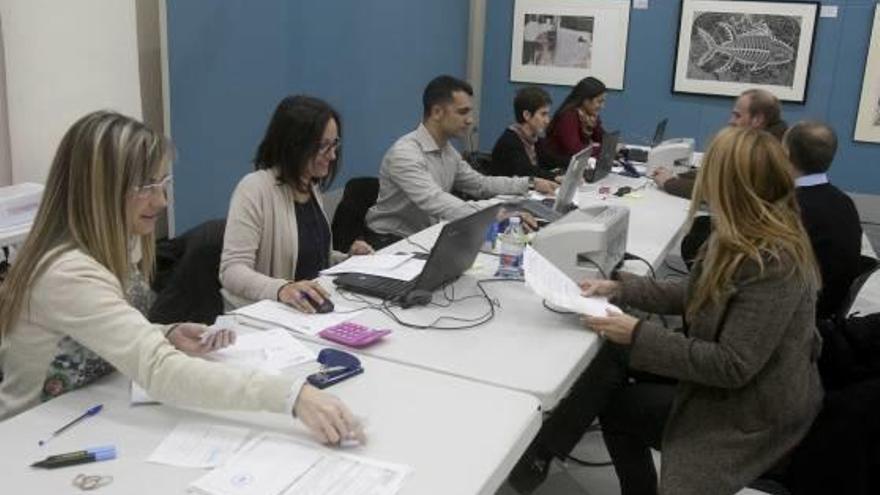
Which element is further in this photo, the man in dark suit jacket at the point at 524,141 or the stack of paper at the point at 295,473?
the man in dark suit jacket at the point at 524,141

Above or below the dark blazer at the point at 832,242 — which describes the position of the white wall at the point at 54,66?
above

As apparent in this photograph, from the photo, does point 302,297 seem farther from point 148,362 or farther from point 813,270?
point 813,270

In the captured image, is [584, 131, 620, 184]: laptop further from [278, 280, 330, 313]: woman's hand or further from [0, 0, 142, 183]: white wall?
[278, 280, 330, 313]: woman's hand

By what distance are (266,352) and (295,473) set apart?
534 millimetres

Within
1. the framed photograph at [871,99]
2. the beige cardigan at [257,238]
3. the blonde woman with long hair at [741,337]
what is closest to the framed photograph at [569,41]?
the framed photograph at [871,99]

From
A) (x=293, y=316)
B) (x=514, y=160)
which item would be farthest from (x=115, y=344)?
(x=514, y=160)

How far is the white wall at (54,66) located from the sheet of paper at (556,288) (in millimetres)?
1954

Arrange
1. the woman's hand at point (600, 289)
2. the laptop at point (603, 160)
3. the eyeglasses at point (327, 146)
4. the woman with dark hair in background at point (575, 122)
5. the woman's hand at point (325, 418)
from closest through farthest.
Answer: the woman's hand at point (325, 418) < the woman's hand at point (600, 289) < the eyeglasses at point (327, 146) < the laptop at point (603, 160) < the woman with dark hair in background at point (575, 122)

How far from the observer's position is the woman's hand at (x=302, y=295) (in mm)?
2047

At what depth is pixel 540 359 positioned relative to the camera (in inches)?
71.1

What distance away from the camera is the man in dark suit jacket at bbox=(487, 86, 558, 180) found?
14.8 feet

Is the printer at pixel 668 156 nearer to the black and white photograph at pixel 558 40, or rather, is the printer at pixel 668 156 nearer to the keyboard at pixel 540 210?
the keyboard at pixel 540 210

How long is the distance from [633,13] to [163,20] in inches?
171

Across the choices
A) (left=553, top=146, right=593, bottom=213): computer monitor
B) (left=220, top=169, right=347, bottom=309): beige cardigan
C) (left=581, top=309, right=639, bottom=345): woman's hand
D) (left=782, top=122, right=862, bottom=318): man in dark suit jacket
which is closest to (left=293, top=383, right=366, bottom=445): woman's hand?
(left=581, top=309, right=639, bottom=345): woman's hand
